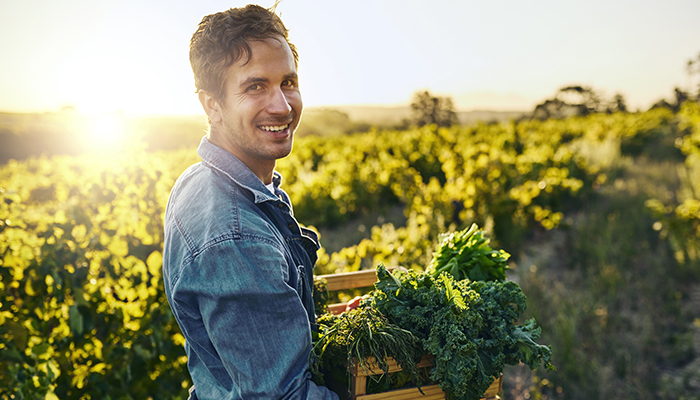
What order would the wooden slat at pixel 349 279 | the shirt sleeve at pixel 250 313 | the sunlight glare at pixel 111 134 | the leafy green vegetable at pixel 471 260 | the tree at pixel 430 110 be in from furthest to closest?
the tree at pixel 430 110 → the sunlight glare at pixel 111 134 → the wooden slat at pixel 349 279 → the leafy green vegetable at pixel 471 260 → the shirt sleeve at pixel 250 313

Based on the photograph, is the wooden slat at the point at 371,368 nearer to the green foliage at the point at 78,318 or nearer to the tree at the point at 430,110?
the green foliage at the point at 78,318

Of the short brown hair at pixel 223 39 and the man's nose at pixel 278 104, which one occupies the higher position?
the short brown hair at pixel 223 39

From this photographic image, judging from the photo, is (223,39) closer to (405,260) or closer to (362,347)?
(362,347)

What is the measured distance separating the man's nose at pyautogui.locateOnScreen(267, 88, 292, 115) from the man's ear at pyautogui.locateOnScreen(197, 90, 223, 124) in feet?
0.74

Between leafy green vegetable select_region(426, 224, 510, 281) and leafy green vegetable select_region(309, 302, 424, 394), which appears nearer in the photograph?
leafy green vegetable select_region(309, 302, 424, 394)

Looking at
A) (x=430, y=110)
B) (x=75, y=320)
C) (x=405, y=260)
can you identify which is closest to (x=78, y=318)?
(x=75, y=320)

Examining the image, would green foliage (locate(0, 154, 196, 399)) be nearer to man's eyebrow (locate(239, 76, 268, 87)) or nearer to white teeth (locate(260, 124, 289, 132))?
white teeth (locate(260, 124, 289, 132))

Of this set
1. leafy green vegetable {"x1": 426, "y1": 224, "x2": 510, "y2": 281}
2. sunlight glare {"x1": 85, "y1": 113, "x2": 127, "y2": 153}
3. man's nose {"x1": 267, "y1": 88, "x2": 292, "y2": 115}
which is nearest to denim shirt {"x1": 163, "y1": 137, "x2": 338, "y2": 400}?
man's nose {"x1": 267, "y1": 88, "x2": 292, "y2": 115}

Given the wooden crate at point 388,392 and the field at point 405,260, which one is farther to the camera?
the field at point 405,260

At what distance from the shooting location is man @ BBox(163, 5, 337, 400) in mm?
1280

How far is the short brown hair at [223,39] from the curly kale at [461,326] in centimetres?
101

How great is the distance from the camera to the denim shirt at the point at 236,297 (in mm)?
1274

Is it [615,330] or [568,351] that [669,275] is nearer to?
[615,330]

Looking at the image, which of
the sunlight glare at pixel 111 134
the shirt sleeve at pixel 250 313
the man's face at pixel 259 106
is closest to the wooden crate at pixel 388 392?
the shirt sleeve at pixel 250 313
